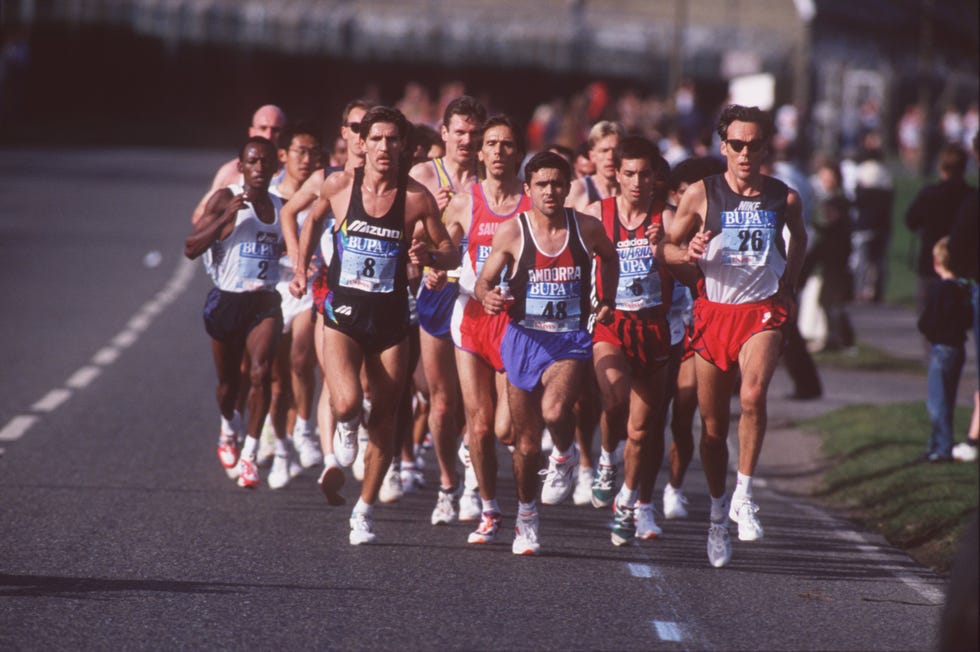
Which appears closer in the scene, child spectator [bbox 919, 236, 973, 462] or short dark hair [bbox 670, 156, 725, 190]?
short dark hair [bbox 670, 156, 725, 190]

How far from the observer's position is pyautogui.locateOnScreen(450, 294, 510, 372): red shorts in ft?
32.2

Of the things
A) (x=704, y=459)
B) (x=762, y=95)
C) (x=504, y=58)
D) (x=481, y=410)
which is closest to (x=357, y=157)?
(x=481, y=410)

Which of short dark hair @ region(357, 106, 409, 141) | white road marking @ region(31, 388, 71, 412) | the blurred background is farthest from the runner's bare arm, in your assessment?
the blurred background

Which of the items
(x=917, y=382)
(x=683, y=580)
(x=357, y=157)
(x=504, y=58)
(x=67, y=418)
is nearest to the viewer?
(x=683, y=580)

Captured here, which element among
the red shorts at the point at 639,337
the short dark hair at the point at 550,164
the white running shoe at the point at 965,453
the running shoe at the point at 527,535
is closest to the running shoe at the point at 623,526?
the running shoe at the point at 527,535

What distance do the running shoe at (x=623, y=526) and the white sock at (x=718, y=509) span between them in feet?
1.89

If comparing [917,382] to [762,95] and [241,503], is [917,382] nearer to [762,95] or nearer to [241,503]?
[762,95]

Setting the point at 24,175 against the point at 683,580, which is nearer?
the point at 683,580

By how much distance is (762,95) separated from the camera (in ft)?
82.1

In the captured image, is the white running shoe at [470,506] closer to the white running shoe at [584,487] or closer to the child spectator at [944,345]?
the white running shoe at [584,487]

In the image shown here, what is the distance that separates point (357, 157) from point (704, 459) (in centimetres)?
263

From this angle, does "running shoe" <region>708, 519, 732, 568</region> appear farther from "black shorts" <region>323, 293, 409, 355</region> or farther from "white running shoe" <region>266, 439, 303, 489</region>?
"white running shoe" <region>266, 439, 303, 489</region>

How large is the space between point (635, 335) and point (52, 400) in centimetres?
656

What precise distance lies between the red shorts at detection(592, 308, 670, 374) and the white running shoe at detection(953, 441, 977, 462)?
3.75 metres
